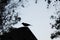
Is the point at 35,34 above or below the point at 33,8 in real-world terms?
below

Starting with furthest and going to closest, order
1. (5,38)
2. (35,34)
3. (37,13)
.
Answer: (37,13) → (5,38) → (35,34)

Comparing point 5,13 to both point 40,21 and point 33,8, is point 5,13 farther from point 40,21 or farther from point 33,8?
point 40,21

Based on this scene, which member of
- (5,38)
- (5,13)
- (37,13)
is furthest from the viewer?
(5,13)

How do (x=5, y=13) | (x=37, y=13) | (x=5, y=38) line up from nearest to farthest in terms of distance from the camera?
(x=5, y=38), (x=37, y=13), (x=5, y=13)

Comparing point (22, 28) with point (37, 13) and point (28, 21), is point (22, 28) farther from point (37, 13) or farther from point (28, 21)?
point (37, 13)

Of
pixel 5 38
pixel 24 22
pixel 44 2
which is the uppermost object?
pixel 44 2

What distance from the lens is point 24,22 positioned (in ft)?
28.4

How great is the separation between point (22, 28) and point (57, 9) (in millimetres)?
2049

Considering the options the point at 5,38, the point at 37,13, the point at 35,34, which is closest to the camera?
the point at 35,34

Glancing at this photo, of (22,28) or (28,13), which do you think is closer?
(22,28)

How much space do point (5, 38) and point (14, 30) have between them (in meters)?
0.60

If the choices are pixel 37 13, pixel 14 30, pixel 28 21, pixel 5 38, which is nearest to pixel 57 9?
pixel 37 13

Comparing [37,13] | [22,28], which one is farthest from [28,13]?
[22,28]

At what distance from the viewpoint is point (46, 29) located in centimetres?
807
